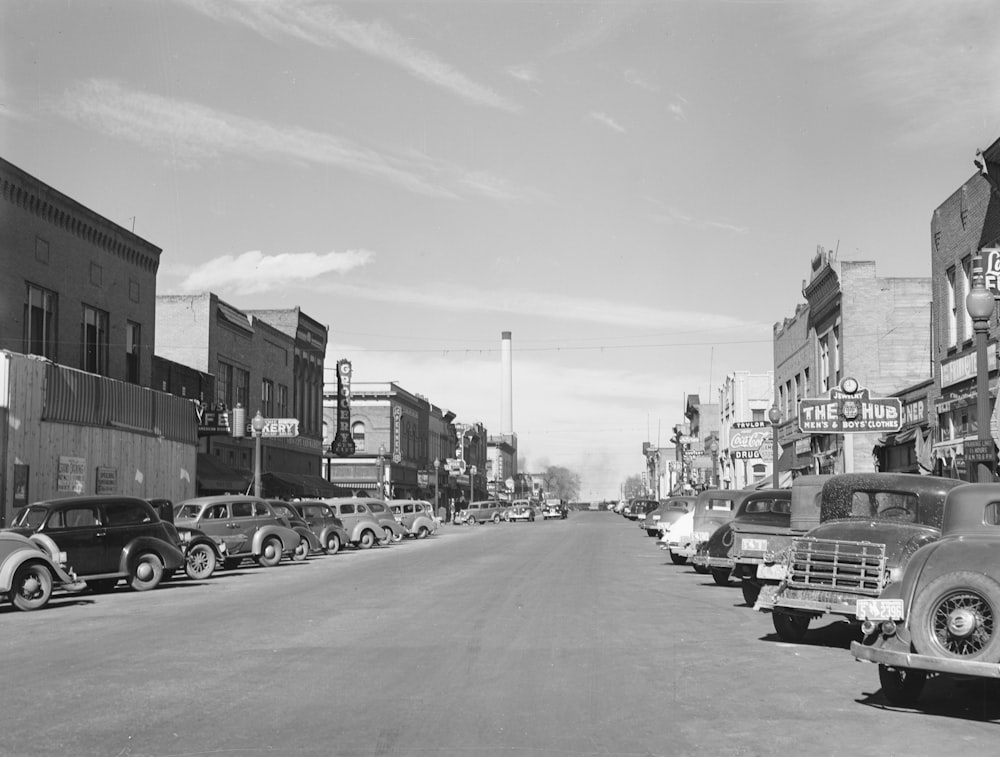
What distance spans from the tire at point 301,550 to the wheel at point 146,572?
8.85 meters

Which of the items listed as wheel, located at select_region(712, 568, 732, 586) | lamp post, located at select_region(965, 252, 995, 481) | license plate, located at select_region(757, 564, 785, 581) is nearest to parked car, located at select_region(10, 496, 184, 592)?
wheel, located at select_region(712, 568, 732, 586)

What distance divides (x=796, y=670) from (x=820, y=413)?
24.0 meters

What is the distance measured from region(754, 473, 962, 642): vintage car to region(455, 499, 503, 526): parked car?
7220 cm

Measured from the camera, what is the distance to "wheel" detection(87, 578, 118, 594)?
67.6ft

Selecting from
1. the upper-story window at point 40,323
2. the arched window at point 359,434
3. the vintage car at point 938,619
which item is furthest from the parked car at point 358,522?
the arched window at point 359,434

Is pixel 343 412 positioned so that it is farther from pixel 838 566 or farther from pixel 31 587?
pixel 838 566

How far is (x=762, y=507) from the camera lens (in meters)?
19.7

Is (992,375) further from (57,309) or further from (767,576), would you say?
(57,309)

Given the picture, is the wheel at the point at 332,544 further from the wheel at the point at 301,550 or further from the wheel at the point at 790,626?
the wheel at the point at 790,626

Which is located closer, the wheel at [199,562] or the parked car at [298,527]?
the wheel at [199,562]

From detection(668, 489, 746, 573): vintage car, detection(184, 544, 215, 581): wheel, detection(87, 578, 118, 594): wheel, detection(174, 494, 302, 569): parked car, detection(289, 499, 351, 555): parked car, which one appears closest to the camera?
detection(87, 578, 118, 594): wheel

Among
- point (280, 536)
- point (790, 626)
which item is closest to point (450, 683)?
point (790, 626)

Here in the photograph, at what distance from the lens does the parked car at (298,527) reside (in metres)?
30.0

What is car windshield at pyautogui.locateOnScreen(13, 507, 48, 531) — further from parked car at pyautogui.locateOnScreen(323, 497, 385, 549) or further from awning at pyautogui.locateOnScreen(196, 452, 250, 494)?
awning at pyautogui.locateOnScreen(196, 452, 250, 494)
